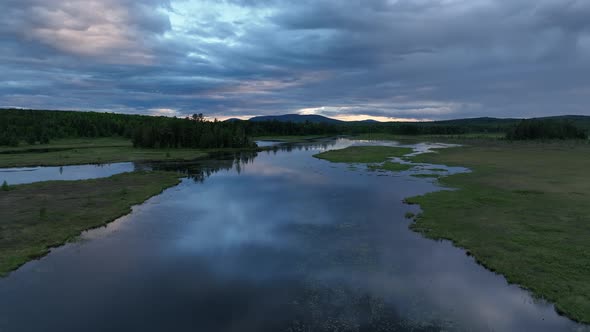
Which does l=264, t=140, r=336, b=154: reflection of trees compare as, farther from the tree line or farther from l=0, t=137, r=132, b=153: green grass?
the tree line

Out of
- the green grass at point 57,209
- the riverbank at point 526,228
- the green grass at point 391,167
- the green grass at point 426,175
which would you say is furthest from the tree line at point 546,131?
the green grass at point 57,209

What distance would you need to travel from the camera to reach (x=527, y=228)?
23812 mm

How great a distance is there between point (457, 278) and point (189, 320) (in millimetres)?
13293

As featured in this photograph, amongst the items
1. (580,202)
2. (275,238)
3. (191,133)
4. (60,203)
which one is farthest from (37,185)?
(191,133)

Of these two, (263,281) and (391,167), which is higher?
(391,167)

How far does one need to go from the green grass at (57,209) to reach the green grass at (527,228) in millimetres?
25799

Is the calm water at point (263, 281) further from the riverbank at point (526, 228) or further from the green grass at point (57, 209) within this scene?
the green grass at point (57, 209)

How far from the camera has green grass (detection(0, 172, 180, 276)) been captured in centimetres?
2172

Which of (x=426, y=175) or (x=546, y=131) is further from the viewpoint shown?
(x=546, y=131)

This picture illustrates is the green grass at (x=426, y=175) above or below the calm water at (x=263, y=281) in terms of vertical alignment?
above

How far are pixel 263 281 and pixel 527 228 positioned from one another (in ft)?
63.3

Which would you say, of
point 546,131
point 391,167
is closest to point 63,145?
point 391,167

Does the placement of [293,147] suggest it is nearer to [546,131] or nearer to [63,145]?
[63,145]

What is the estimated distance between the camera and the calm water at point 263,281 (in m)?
13.7
